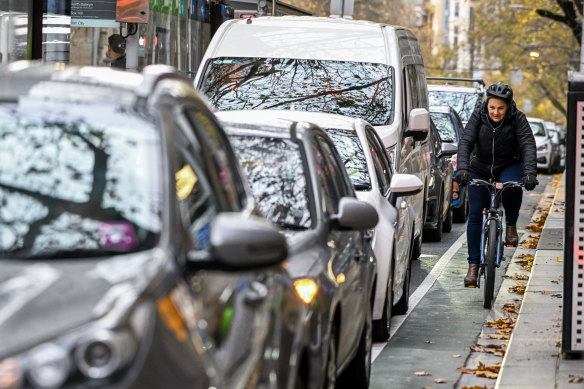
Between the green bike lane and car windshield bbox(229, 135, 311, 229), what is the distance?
152 cm

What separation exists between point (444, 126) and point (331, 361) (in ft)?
52.9

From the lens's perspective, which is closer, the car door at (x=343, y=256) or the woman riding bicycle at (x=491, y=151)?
the car door at (x=343, y=256)

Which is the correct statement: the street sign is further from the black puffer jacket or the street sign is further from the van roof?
the black puffer jacket

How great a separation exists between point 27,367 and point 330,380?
3039 mm

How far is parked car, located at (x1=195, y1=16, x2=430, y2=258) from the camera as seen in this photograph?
13.4 metres

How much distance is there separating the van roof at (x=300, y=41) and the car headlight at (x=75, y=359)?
10690 millimetres

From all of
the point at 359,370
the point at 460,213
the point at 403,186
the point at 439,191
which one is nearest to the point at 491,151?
the point at 403,186

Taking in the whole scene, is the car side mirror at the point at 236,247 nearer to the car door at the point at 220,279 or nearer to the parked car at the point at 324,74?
the car door at the point at 220,279

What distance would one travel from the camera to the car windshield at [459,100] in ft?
87.7

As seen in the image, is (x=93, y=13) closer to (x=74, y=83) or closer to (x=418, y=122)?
(x=418, y=122)

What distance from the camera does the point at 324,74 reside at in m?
14.0

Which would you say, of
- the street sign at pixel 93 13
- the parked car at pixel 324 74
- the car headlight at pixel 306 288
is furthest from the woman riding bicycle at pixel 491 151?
the street sign at pixel 93 13

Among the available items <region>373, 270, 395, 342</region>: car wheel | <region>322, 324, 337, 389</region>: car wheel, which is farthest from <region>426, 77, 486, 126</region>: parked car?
<region>322, 324, 337, 389</region>: car wheel

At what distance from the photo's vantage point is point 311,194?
7117mm
